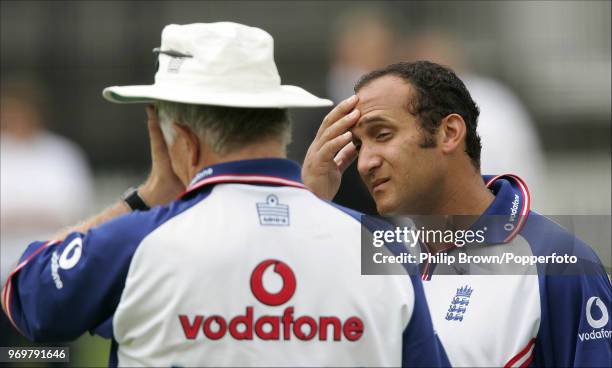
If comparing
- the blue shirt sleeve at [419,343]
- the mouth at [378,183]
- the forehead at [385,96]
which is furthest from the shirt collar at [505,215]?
the blue shirt sleeve at [419,343]

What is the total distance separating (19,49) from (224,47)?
29.7 feet

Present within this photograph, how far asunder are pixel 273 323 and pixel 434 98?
125cm

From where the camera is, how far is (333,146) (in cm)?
444

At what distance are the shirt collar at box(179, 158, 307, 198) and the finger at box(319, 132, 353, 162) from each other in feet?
2.66

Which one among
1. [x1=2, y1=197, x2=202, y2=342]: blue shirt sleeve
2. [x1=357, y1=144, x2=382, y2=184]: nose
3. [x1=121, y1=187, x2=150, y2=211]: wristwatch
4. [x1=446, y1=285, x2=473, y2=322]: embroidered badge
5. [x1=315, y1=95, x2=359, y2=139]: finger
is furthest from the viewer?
[x1=315, y1=95, x2=359, y2=139]: finger

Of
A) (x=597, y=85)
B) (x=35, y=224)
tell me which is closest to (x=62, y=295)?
(x=35, y=224)

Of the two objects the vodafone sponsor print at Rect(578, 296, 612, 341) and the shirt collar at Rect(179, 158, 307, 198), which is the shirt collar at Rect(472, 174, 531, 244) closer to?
the vodafone sponsor print at Rect(578, 296, 612, 341)

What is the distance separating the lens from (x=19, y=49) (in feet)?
40.4

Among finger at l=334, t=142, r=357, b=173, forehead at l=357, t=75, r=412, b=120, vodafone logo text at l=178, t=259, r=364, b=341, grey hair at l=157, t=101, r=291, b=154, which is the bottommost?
vodafone logo text at l=178, t=259, r=364, b=341

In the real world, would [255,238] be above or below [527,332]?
above

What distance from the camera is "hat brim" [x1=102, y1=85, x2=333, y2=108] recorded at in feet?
11.6

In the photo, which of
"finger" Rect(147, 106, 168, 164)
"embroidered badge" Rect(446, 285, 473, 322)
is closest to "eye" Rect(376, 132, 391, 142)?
"embroidered badge" Rect(446, 285, 473, 322)

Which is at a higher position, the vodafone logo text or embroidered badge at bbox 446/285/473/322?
the vodafone logo text

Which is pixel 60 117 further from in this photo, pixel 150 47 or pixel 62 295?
pixel 62 295
